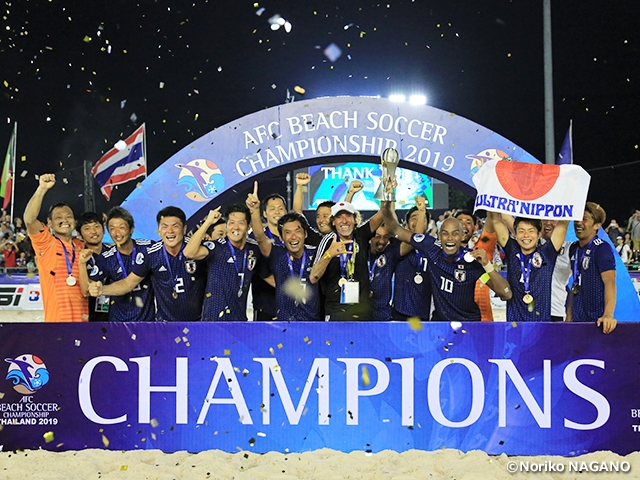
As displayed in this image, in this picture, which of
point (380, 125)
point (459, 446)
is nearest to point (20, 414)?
point (459, 446)

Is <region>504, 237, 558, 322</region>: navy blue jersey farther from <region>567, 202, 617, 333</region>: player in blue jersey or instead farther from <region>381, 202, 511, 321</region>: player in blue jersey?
<region>567, 202, 617, 333</region>: player in blue jersey

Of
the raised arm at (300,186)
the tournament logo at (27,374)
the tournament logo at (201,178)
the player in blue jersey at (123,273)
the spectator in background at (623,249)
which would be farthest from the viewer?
the spectator in background at (623,249)

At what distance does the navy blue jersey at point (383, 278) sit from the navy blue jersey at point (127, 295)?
185 cm

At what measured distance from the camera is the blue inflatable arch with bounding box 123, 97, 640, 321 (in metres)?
8.89

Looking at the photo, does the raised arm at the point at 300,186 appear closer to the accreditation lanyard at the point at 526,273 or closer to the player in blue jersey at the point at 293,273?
the player in blue jersey at the point at 293,273

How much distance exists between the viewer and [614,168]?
Result: 865 inches

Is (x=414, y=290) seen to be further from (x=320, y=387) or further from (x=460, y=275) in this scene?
(x=320, y=387)

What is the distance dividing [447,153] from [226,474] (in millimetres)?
5753

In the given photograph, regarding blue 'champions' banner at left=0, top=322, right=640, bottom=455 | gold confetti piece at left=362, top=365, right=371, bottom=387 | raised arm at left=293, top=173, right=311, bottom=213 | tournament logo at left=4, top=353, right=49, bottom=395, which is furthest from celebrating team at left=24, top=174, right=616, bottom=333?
raised arm at left=293, top=173, right=311, bottom=213

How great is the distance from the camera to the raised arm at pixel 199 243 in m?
5.18

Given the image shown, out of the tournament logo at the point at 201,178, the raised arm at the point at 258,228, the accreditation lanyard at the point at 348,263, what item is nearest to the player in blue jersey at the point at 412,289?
the accreditation lanyard at the point at 348,263

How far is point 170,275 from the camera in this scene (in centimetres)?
534

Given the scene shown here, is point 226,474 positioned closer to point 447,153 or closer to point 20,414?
point 20,414

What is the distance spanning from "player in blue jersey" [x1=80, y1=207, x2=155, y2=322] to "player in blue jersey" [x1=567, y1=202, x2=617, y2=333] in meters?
3.47
